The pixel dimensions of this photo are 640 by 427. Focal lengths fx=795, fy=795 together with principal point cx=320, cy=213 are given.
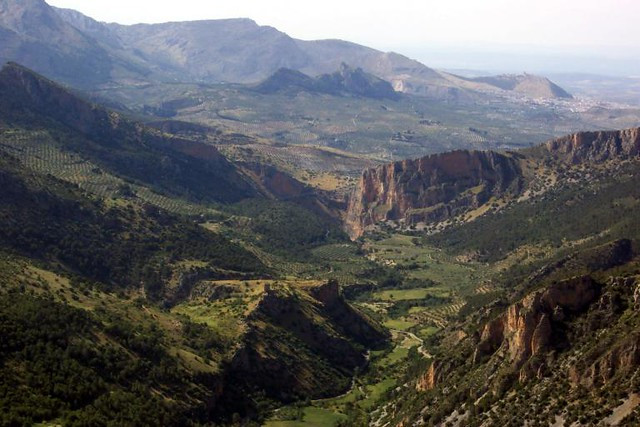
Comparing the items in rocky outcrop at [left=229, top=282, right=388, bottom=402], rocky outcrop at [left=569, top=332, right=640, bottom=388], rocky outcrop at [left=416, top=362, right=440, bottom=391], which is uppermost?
rocky outcrop at [left=569, top=332, right=640, bottom=388]

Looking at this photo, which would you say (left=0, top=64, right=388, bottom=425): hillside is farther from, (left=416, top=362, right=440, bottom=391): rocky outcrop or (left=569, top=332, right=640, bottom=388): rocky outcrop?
(left=569, top=332, right=640, bottom=388): rocky outcrop

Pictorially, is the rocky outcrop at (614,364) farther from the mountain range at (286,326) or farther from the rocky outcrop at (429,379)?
the rocky outcrop at (429,379)

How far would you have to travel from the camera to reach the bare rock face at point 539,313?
77250 millimetres

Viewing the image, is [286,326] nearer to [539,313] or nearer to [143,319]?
[143,319]

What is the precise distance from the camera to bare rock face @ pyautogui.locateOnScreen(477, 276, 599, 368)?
77250 millimetres

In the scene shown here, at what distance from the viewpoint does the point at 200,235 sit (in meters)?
168

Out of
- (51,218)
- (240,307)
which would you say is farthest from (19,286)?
(51,218)

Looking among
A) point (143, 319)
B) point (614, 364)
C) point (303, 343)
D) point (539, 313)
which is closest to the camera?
point (614, 364)

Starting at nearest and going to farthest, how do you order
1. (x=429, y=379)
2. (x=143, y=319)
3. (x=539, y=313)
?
(x=539, y=313), (x=429, y=379), (x=143, y=319)

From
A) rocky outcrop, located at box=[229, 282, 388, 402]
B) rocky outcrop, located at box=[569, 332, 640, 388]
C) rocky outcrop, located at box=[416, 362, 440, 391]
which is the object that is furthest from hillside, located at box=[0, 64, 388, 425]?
rocky outcrop, located at box=[569, 332, 640, 388]

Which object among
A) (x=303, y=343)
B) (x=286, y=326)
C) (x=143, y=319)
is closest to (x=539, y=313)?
(x=303, y=343)

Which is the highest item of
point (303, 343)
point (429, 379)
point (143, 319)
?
point (429, 379)

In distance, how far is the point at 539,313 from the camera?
258 feet

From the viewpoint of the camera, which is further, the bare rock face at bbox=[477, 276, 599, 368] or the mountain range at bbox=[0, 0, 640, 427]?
the bare rock face at bbox=[477, 276, 599, 368]
